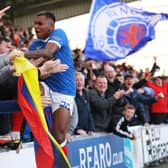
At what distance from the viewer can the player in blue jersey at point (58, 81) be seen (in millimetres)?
5176

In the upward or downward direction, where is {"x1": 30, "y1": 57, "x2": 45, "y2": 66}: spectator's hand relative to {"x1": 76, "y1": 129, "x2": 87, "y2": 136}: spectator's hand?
upward

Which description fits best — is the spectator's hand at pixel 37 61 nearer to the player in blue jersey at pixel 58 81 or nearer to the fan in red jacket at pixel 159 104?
the player in blue jersey at pixel 58 81

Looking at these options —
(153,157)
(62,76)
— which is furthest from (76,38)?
(62,76)

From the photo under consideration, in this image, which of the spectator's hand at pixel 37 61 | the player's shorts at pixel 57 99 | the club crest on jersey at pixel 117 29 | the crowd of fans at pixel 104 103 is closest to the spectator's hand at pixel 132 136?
the crowd of fans at pixel 104 103

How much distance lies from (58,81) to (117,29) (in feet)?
11.8

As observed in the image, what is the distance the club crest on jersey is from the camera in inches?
328

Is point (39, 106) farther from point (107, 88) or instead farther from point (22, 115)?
point (107, 88)

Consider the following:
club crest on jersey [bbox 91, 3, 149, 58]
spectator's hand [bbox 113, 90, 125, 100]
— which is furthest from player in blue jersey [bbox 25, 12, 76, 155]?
club crest on jersey [bbox 91, 3, 149, 58]

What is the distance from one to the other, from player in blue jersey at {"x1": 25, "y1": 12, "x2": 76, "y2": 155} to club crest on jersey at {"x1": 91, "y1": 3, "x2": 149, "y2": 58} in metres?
2.86

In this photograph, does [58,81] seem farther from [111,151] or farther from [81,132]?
[111,151]

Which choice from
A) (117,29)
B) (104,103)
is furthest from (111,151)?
(117,29)

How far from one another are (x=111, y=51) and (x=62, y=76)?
331 cm

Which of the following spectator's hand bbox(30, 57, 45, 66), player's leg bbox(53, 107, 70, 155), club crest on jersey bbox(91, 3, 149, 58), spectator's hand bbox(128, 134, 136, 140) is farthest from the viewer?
spectator's hand bbox(128, 134, 136, 140)

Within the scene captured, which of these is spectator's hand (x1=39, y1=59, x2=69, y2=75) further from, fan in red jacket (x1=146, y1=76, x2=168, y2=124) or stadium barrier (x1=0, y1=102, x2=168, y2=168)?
fan in red jacket (x1=146, y1=76, x2=168, y2=124)
